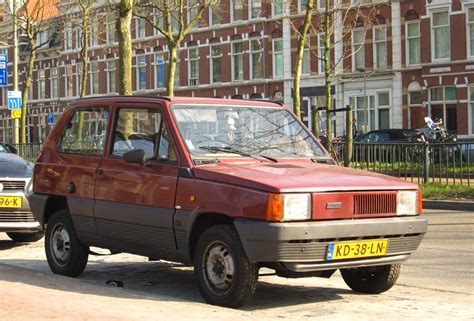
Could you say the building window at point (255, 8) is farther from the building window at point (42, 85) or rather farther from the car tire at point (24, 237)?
the car tire at point (24, 237)

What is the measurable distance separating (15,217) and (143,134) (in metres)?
3.86

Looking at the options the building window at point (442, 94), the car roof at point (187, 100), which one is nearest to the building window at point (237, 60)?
the building window at point (442, 94)

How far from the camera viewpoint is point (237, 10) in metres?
51.7

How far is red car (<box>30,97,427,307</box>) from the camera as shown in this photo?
6.70 metres

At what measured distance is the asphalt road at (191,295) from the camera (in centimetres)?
647

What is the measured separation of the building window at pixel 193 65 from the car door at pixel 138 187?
46036mm

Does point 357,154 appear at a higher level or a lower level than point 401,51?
lower

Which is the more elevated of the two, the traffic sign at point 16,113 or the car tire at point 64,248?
the traffic sign at point 16,113

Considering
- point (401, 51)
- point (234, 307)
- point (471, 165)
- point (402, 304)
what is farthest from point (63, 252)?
point (401, 51)

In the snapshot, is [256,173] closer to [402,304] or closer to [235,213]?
[235,213]

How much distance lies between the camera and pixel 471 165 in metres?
19.5

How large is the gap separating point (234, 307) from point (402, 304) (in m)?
1.67

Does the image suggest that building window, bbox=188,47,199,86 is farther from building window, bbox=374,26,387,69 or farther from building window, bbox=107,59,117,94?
building window, bbox=374,26,387,69

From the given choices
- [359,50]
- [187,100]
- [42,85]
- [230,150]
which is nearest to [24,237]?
[187,100]
